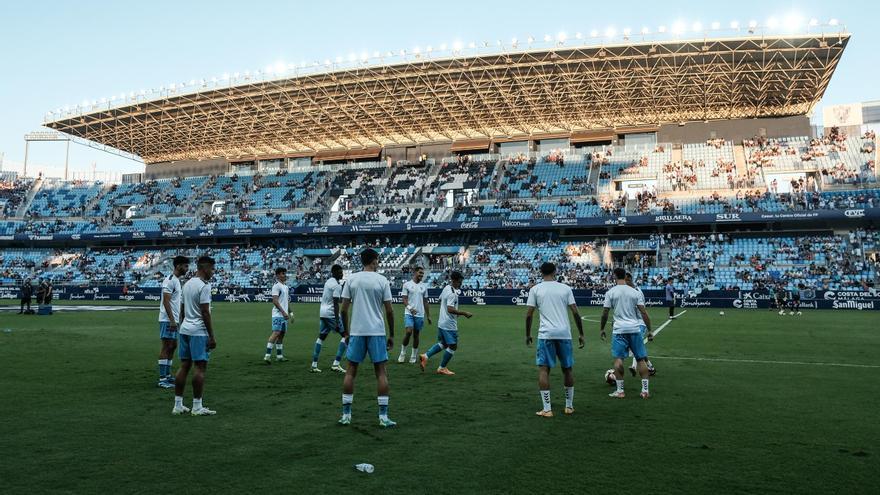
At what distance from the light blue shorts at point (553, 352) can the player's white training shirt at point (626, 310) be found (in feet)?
6.72

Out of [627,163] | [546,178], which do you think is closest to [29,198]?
[546,178]

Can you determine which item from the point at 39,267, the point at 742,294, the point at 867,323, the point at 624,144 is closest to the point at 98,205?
the point at 39,267

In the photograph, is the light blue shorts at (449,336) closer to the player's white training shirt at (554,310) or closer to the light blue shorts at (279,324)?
the light blue shorts at (279,324)

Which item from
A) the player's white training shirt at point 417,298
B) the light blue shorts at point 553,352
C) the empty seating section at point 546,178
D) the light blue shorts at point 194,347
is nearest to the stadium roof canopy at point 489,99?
the empty seating section at point 546,178

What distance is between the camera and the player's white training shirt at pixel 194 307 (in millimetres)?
8844

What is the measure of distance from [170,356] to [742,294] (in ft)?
121

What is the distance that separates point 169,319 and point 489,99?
46.8m

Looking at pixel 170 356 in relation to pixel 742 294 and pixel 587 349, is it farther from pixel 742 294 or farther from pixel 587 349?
pixel 742 294

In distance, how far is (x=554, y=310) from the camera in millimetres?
8914

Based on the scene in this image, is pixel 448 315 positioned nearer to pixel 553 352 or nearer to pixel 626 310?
pixel 626 310

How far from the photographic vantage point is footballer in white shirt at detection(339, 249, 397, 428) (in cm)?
801

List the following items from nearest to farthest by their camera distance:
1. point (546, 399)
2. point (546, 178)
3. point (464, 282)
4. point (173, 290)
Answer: point (546, 399), point (173, 290), point (464, 282), point (546, 178)

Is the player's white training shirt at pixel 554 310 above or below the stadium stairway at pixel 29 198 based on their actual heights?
below

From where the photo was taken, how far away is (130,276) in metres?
57.6
